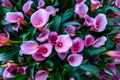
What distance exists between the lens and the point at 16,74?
1258mm

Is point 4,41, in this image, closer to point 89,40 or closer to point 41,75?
point 41,75

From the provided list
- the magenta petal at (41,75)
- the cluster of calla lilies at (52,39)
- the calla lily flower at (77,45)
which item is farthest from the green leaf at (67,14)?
the magenta petal at (41,75)

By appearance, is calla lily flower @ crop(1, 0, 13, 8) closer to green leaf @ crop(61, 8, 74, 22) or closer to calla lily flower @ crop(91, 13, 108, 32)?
green leaf @ crop(61, 8, 74, 22)

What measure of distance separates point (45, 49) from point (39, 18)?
13 centimetres

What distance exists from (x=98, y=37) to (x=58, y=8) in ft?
0.72

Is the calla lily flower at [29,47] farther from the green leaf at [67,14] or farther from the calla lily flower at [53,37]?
the green leaf at [67,14]

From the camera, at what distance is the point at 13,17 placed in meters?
1.25

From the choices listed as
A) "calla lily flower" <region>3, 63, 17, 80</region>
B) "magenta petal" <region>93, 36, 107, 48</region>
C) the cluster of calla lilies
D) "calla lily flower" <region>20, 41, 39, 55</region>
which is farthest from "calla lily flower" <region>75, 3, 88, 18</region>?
"calla lily flower" <region>3, 63, 17, 80</region>

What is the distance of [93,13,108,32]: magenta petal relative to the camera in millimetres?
1212

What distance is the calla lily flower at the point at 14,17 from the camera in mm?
1228

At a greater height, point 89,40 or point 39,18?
point 39,18

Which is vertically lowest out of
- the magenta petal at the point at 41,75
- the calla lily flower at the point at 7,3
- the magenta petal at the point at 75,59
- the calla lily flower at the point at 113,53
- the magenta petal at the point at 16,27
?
the magenta petal at the point at 41,75

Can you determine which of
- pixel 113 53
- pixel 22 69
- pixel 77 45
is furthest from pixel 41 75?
pixel 113 53

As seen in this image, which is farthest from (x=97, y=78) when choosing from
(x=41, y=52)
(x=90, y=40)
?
(x=41, y=52)
